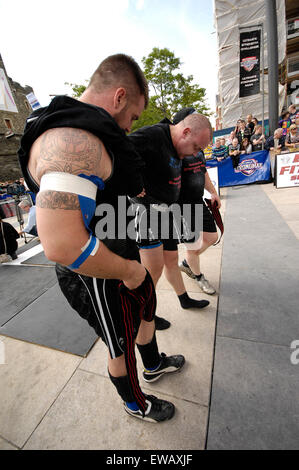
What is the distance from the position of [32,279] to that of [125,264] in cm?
342

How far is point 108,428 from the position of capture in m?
1.35

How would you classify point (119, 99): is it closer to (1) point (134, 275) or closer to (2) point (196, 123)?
(1) point (134, 275)

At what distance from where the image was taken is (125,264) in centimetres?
85

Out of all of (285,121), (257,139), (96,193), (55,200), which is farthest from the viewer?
(285,121)

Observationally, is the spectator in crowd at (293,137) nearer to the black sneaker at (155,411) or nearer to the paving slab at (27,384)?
the black sneaker at (155,411)

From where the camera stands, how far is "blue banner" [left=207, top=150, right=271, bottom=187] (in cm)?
730

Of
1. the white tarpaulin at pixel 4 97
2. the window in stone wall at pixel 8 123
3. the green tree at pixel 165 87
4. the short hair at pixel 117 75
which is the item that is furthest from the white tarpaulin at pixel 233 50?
the window in stone wall at pixel 8 123

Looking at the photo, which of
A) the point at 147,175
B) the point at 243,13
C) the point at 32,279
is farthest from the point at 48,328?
the point at 243,13

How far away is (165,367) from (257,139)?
30.2 ft

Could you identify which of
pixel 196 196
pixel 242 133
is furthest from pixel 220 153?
pixel 196 196

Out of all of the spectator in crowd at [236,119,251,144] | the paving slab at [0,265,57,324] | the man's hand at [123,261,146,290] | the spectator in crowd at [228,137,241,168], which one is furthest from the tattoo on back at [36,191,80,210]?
the spectator in crowd at [236,119,251,144]

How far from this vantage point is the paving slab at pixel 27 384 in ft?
4.76

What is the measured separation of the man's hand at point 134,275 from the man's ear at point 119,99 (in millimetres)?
747

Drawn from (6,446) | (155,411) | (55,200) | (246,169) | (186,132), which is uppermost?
(186,132)
